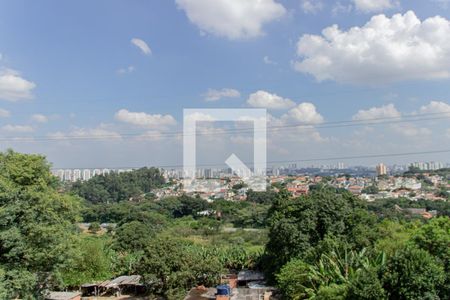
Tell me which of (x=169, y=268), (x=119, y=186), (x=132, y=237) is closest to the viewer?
(x=169, y=268)

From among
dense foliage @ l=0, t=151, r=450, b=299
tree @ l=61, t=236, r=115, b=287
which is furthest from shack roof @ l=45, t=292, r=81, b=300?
tree @ l=61, t=236, r=115, b=287

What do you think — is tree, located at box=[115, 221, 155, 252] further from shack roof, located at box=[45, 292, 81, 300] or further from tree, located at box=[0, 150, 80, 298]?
tree, located at box=[0, 150, 80, 298]

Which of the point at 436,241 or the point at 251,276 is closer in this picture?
the point at 436,241

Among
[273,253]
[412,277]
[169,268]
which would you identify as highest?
[412,277]

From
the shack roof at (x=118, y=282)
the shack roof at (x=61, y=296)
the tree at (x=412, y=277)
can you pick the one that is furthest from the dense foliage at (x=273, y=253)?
the shack roof at (x=118, y=282)

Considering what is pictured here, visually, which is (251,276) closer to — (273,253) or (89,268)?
(273,253)

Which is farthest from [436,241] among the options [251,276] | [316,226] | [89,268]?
[89,268]

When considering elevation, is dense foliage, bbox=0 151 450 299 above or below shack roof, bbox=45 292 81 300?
above
